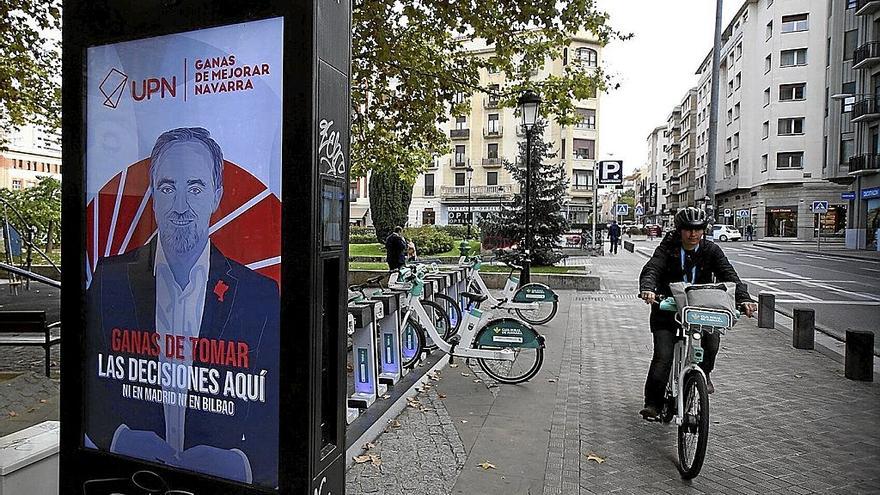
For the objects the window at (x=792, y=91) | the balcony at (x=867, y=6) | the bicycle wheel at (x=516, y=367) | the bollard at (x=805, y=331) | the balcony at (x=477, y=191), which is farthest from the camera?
the balcony at (x=477, y=191)

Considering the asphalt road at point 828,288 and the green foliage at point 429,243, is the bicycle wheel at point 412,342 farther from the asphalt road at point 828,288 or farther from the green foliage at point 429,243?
the green foliage at point 429,243

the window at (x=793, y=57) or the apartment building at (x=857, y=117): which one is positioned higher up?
the window at (x=793, y=57)

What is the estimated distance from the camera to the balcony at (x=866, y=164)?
126 ft

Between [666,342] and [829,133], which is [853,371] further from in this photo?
[829,133]

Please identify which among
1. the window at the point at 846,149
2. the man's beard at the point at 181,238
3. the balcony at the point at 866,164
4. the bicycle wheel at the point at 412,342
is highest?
the window at the point at 846,149

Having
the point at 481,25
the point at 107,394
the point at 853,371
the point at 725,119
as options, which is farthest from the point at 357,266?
the point at 725,119

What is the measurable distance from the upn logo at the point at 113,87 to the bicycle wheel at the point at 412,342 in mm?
4712

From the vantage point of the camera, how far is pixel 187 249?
2.35 metres

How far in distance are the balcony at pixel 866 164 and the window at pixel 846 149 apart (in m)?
1.60

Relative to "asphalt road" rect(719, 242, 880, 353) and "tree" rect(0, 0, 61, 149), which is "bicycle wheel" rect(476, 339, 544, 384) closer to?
"asphalt road" rect(719, 242, 880, 353)

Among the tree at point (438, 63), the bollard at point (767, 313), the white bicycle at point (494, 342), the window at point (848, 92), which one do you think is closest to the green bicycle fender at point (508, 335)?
the white bicycle at point (494, 342)

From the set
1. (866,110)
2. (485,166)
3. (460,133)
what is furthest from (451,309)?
(460,133)

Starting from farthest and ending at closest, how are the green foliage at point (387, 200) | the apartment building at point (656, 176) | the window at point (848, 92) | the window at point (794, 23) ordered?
the apartment building at point (656, 176)
the window at point (794, 23)
the window at point (848, 92)
the green foliage at point (387, 200)

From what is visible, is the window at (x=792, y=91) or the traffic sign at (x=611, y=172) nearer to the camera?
the traffic sign at (x=611, y=172)
